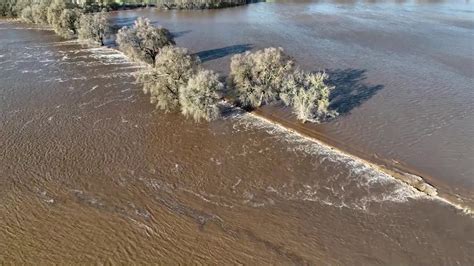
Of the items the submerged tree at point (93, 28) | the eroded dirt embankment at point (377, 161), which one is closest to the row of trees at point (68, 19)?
the submerged tree at point (93, 28)

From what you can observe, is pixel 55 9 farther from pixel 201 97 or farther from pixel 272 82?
pixel 272 82

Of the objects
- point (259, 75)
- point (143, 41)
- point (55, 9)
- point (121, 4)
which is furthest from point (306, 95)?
point (121, 4)

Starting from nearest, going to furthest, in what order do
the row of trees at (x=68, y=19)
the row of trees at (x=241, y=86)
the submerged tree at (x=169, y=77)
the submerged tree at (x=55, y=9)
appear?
1. the row of trees at (x=241, y=86)
2. the submerged tree at (x=169, y=77)
3. the row of trees at (x=68, y=19)
4. the submerged tree at (x=55, y=9)

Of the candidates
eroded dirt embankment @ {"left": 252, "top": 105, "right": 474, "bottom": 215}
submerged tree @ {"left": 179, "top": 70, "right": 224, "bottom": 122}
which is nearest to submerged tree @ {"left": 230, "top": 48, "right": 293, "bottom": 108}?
eroded dirt embankment @ {"left": 252, "top": 105, "right": 474, "bottom": 215}

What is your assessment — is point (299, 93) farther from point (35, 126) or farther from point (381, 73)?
point (35, 126)

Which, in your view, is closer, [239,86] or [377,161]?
[377,161]

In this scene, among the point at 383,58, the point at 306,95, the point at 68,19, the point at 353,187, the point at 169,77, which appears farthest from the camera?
the point at 68,19

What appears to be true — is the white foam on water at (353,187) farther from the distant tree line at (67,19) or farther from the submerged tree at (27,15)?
the submerged tree at (27,15)

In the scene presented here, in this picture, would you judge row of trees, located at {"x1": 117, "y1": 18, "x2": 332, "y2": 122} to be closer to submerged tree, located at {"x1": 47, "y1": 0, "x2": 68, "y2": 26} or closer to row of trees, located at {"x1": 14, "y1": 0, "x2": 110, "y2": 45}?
row of trees, located at {"x1": 14, "y1": 0, "x2": 110, "y2": 45}
